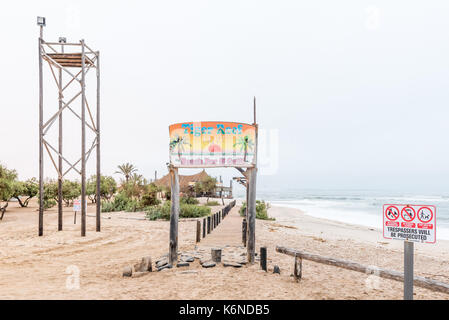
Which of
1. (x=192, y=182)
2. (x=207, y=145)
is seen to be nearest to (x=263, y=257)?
(x=207, y=145)

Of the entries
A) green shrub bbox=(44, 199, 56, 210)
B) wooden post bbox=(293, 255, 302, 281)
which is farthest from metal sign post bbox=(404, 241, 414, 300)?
green shrub bbox=(44, 199, 56, 210)

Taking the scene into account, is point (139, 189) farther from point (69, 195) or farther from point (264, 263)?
point (264, 263)

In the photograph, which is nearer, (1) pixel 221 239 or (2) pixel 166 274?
(2) pixel 166 274

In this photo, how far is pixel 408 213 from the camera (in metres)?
4.14

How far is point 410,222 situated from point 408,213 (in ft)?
0.43

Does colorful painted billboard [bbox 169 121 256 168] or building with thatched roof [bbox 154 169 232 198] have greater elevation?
colorful painted billboard [bbox 169 121 256 168]

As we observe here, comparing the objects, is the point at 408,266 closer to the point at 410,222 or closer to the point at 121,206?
the point at 410,222

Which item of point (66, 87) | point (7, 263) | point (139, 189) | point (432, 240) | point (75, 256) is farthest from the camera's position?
point (139, 189)

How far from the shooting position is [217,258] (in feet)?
26.6

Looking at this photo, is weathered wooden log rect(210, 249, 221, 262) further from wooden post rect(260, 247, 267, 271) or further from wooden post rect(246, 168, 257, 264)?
wooden post rect(260, 247, 267, 271)

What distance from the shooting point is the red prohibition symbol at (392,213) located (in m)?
4.29

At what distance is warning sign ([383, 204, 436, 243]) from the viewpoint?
3949 millimetres
